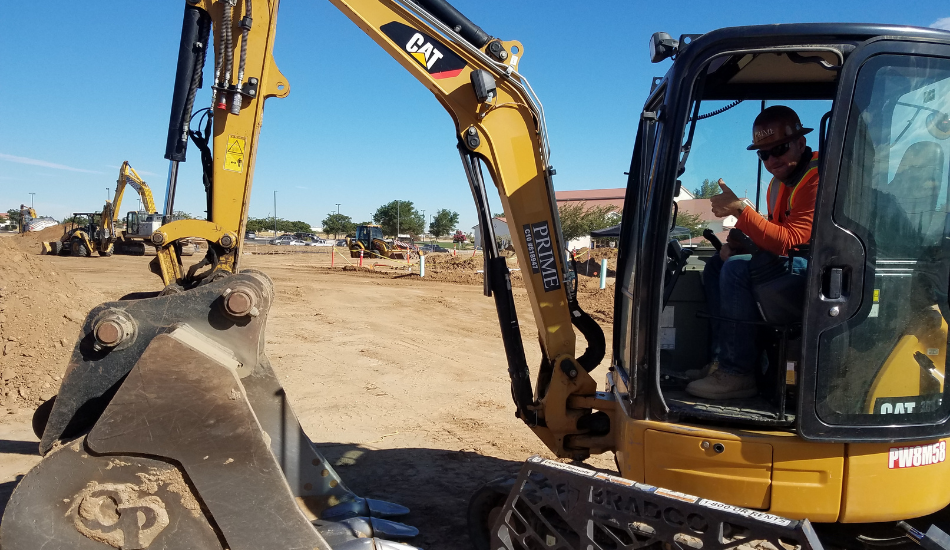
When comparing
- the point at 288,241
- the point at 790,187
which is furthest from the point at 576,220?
the point at 790,187

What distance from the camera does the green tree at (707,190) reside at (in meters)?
3.25

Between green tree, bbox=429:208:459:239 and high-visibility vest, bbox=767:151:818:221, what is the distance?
78579 millimetres

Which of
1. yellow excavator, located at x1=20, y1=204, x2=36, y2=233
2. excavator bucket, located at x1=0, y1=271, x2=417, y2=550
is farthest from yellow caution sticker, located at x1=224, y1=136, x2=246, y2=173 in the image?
yellow excavator, located at x1=20, y1=204, x2=36, y2=233

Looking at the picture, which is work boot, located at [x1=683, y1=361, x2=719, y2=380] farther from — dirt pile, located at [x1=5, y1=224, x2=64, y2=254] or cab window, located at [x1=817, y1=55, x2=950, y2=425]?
dirt pile, located at [x1=5, y1=224, x2=64, y2=254]

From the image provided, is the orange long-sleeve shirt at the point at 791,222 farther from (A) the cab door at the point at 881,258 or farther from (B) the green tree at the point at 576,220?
(B) the green tree at the point at 576,220

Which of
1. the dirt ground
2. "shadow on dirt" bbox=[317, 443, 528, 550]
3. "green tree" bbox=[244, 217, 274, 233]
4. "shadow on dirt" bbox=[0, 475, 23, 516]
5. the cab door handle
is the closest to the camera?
the cab door handle

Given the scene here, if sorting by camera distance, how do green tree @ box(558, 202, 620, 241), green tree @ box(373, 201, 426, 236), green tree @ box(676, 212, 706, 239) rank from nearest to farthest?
green tree @ box(676, 212, 706, 239)
green tree @ box(558, 202, 620, 241)
green tree @ box(373, 201, 426, 236)

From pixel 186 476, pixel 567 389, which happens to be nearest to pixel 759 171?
pixel 567 389

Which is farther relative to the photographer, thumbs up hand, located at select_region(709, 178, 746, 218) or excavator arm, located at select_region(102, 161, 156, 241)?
excavator arm, located at select_region(102, 161, 156, 241)

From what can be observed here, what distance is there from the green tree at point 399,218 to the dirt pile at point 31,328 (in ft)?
212

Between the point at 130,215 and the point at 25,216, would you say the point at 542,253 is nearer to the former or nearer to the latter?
the point at 130,215

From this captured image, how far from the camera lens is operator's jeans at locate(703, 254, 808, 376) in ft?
9.44

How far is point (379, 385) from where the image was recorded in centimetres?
741

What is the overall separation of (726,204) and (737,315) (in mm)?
546
